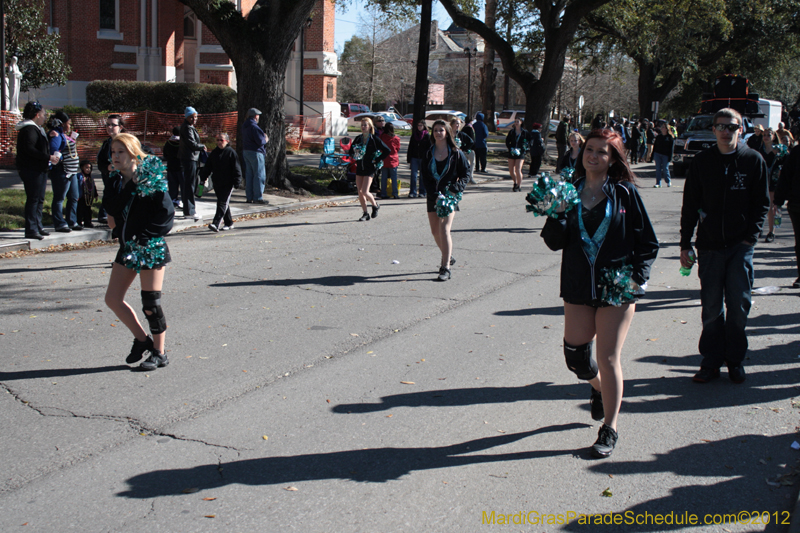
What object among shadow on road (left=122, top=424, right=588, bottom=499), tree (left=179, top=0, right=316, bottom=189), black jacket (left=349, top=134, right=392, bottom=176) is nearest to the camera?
shadow on road (left=122, top=424, right=588, bottom=499)

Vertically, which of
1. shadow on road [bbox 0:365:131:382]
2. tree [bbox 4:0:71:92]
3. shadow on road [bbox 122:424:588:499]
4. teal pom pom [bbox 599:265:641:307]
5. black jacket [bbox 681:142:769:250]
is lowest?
shadow on road [bbox 122:424:588:499]

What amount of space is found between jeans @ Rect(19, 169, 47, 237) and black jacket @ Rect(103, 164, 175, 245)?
581cm

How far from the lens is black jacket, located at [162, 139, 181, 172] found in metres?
13.3

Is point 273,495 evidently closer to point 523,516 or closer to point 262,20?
point 523,516

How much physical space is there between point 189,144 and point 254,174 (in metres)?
2.37

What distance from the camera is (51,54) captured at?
25984 mm

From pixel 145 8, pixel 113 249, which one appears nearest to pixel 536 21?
pixel 145 8

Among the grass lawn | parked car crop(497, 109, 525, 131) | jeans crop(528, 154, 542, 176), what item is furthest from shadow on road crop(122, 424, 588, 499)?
parked car crop(497, 109, 525, 131)

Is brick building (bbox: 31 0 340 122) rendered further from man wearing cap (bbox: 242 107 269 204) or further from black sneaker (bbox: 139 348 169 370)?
black sneaker (bbox: 139 348 169 370)

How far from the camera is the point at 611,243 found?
13.4ft

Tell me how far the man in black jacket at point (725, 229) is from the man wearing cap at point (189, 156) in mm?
9717

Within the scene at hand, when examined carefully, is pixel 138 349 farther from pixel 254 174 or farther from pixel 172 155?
pixel 254 174

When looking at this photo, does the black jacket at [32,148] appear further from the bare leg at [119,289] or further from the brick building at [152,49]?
the brick building at [152,49]

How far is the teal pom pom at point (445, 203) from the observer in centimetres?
859
